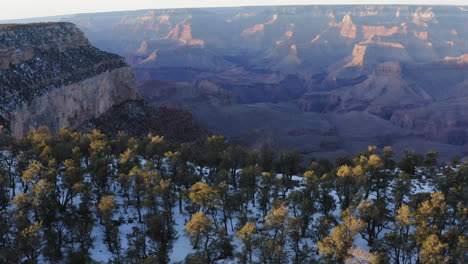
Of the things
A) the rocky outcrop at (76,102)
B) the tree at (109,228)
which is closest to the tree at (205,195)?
the tree at (109,228)

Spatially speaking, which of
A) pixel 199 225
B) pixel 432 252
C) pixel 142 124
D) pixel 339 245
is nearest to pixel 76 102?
pixel 142 124

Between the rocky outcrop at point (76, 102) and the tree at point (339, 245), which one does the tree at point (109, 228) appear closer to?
the tree at point (339, 245)

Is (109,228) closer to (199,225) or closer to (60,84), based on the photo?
(199,225)

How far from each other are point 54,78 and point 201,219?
59.7 meters

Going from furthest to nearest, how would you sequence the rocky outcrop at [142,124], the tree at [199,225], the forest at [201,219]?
Answer: the rocky outcrop at [142,124] → the tree at [199,225] → the forest at [201,219]

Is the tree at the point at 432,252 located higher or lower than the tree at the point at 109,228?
higher

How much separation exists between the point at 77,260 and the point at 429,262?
29366 mm

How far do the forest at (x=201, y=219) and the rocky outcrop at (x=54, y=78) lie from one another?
20.9m

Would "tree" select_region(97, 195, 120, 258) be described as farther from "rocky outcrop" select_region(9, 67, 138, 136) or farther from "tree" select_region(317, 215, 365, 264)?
"rocky outcrop" select_region(9, 67, 138, 136)

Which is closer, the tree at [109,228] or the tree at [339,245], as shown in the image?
the tree at [339,245]

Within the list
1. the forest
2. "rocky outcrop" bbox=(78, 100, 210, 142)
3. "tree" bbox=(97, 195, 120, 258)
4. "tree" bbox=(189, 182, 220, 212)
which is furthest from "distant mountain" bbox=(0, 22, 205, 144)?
"tree" bbox=(189, 182, 220, 212)

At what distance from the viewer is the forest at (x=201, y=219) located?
30484 mm

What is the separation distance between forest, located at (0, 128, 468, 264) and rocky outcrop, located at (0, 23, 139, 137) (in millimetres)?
20905

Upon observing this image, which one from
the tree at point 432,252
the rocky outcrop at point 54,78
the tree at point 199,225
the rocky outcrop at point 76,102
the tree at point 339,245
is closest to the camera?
the tree at point 432,252
